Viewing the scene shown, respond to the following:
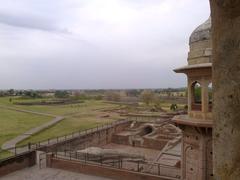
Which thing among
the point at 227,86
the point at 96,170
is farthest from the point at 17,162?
the point at 227,86

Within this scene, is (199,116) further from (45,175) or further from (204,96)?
(45,175)

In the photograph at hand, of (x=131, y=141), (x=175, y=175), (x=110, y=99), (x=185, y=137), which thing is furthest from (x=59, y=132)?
(x=110, y=99)

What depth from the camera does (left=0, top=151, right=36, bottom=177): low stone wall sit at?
1593 centimetres

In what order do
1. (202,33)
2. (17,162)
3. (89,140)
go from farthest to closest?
1. (89,140)
2. (17,162)
3. (202,33)

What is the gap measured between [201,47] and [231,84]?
26.4 ft

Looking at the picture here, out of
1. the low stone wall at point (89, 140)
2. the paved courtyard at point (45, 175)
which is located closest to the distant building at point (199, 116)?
the paved courtyard at point (45, 175)

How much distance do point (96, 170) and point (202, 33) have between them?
10202 mm

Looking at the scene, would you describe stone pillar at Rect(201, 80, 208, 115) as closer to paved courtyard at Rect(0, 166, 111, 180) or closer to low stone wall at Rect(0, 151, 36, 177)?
paved courtyard at Rect(0, 166, 111, 180)

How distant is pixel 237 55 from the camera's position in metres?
2.08

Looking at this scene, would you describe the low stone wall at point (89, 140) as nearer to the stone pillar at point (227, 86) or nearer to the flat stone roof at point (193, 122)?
the flat stone roof at point (193, 122)

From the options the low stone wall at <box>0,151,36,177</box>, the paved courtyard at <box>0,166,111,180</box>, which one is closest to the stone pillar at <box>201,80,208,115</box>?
the paved courtyard at <box>0,166,111,180</box>

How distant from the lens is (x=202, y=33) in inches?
382

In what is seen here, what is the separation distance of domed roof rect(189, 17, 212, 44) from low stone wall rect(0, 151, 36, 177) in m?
13.1

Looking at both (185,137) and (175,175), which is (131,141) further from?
(185,137)
